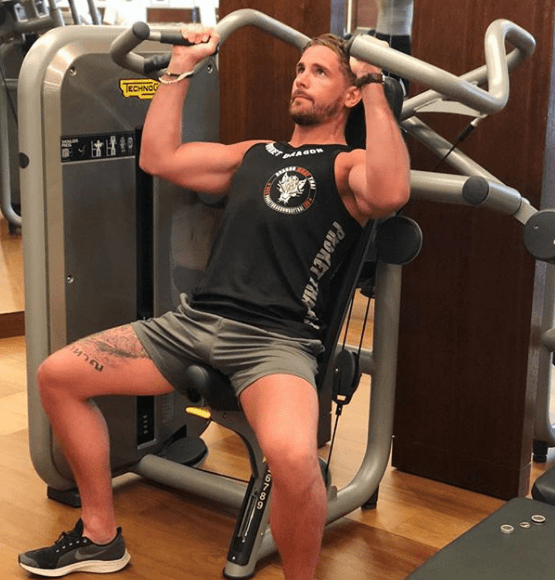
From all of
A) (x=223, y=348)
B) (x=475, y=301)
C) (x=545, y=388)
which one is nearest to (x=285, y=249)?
(x=223, y=348)

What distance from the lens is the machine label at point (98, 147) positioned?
2395 mm

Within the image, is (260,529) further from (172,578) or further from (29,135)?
(29,135)

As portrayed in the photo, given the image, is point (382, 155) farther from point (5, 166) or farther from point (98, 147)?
point (5, 166)

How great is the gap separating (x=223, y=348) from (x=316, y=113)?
1.99 ft

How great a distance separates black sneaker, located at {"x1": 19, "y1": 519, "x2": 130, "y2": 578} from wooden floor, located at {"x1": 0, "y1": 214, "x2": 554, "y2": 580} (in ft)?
0.10

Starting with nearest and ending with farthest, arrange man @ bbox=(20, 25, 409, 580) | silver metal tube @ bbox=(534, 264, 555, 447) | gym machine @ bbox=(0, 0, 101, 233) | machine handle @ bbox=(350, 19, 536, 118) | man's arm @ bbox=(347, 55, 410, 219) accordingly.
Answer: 1. machine handle @ bbox=(350, 19, 536, 118)
2. man's arm @ bbox=(347, 55, 410, 219)
3. man @ bbox=(20, 25, 409, 580)
4. silver metal tube @ bbox=(534, 264, 555, 447)
5. gym machine @ bbox=(0, 0, 101, 233)

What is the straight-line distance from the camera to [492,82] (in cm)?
205

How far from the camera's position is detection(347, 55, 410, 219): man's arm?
209 centimetres

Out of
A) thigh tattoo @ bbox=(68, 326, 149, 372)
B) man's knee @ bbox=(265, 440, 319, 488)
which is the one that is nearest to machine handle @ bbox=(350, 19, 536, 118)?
man's knee @ bbox=(265, 440, 319, 488)

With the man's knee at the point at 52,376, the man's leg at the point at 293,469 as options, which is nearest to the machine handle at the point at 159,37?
the man's knee at the point at 52,376

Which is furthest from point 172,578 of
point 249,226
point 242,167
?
point 242,167

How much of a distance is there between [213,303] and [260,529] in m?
0.53

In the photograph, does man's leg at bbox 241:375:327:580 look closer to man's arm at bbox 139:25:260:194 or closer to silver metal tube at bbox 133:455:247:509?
silver metal tube at bbox 133:455:247:509

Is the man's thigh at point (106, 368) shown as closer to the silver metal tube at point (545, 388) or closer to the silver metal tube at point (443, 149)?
the silver metal tube at point (443, 149)
